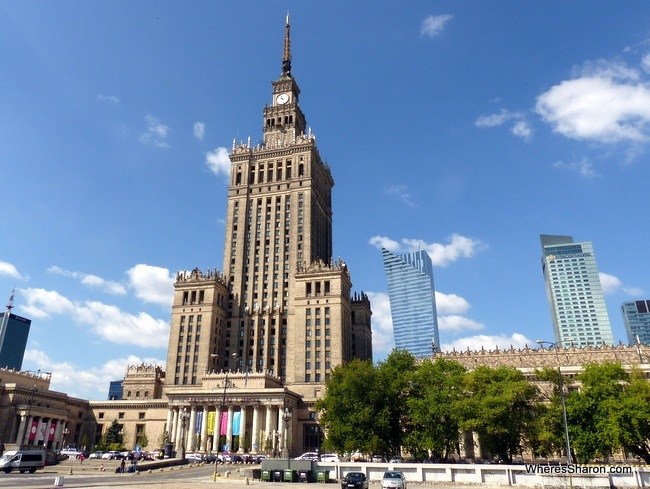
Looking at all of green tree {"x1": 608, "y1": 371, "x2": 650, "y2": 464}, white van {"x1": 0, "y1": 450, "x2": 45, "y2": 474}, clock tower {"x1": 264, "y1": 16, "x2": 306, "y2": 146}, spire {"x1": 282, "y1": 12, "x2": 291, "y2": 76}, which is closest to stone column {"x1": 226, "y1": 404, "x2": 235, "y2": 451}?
white van {"x1": 0, "y1": 450, "x2": 45, "y2": 474}

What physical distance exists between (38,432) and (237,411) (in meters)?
42.9

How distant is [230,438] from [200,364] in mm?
27183

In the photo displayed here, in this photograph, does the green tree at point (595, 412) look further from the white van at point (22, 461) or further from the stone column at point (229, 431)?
the white van at point (22, 461)

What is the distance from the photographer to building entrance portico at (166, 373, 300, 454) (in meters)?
106

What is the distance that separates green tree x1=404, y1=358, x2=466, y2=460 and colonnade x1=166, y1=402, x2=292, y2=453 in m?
39.9

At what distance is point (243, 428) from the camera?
107688mm

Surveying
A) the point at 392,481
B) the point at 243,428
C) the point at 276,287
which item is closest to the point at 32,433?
the point at 243,428

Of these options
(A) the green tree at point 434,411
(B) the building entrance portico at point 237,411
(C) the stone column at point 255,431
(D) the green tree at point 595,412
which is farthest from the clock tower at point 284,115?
(D) the green tree at point 595,412

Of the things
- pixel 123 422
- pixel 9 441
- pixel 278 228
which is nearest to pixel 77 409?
pixel 123 422

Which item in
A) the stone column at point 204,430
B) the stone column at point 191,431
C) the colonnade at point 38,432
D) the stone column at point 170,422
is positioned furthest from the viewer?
the stone column at point 170,422

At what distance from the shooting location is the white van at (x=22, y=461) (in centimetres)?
6366

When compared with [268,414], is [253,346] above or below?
above

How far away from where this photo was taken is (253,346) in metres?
138

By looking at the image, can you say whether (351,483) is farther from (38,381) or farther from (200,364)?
(38,381)
